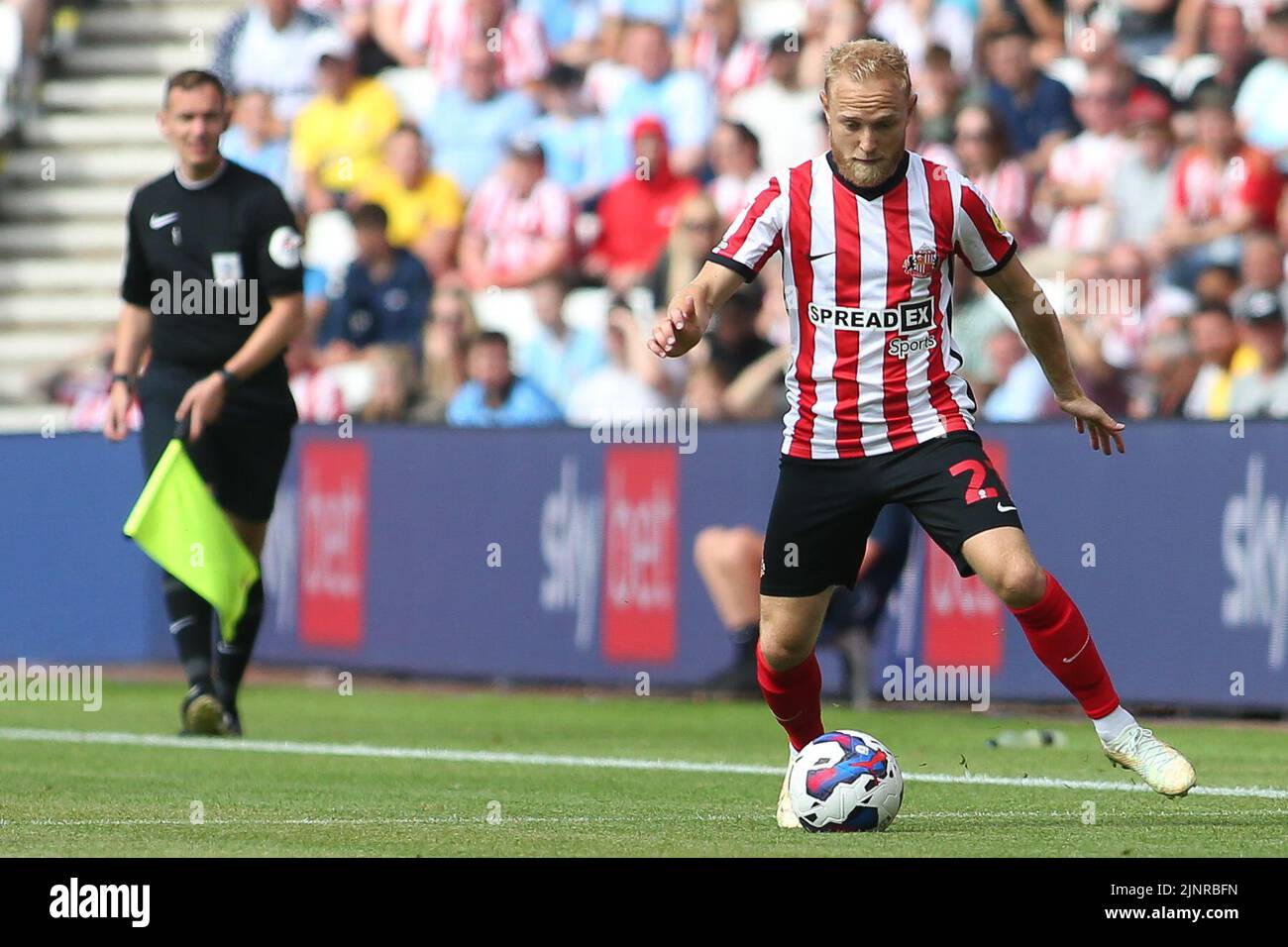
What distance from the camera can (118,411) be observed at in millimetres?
10578

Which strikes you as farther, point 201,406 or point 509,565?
point 509,565

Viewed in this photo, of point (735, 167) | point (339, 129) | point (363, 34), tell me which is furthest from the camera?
point (363, 34)

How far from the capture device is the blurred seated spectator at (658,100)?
17.4 m

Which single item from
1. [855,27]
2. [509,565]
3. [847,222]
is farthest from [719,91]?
[847,222]

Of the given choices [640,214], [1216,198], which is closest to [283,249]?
[1216,198]

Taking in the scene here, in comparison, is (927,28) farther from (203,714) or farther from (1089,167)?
(203,714)

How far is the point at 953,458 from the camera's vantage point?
7.42m

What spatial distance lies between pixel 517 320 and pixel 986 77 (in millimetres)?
3557

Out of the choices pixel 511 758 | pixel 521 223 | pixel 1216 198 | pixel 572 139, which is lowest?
pixel 511 758

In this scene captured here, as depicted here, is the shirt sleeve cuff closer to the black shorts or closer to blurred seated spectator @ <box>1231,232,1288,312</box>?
the black shorts

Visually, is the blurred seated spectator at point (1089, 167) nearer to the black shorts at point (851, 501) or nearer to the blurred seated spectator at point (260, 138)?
the blurred seated spectator at point (260, 138)

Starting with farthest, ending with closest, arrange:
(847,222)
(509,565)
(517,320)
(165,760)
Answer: (517,320), (509,565), (165,760), (847,222)

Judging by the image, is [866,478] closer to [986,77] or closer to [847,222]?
[847,222]

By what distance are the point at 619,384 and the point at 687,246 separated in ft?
3.10
